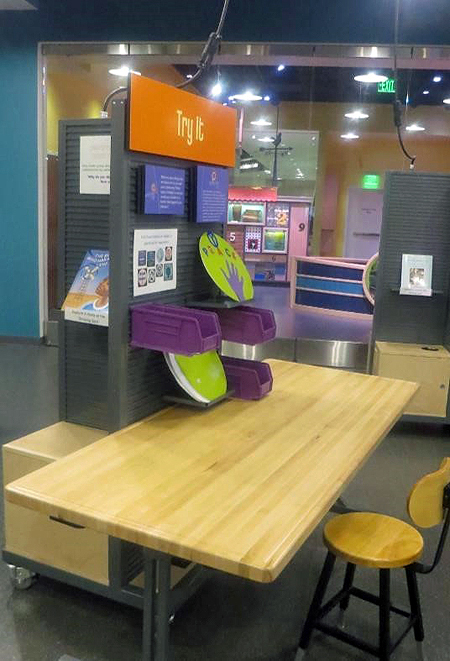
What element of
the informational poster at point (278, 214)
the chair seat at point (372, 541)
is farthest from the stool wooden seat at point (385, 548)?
the informational poster at point (278, 214)

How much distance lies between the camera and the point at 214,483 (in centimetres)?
160

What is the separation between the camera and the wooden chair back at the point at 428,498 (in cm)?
169

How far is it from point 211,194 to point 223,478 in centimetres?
113

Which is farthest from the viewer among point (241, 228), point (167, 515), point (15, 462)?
point (241, 228)

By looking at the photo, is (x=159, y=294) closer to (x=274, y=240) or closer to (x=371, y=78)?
(x=371, y=78)

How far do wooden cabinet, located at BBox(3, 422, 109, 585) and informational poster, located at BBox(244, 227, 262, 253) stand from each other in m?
5.20

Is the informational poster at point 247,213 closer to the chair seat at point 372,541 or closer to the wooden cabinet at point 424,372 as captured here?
the wooden cabinet at point 424,372

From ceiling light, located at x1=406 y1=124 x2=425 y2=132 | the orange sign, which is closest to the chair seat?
the orange sign

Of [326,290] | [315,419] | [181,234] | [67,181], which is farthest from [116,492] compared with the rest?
[326,290]

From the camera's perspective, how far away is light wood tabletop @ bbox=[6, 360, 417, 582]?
134 cm

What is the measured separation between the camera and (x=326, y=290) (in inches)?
275

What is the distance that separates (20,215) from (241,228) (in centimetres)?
245

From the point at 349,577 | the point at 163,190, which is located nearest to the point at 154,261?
the point at 163,190

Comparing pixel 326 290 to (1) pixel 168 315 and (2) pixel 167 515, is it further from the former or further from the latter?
(2) pixel 167 515
